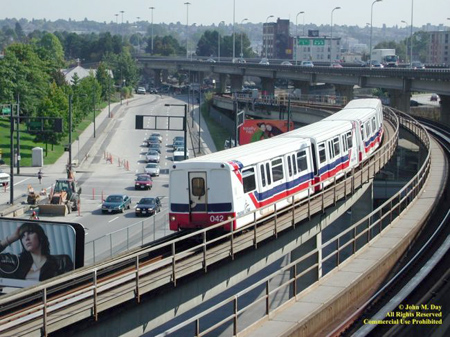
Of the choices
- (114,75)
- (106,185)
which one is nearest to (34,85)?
(106,185)

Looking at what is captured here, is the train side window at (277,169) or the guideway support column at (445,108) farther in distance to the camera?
the guideway support column at (445,108)

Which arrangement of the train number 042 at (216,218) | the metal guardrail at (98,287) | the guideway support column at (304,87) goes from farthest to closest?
1. the guideway support column at (304,87)
2. the train number 042 at (216,218)
3. the metal guardrail at (98,287)

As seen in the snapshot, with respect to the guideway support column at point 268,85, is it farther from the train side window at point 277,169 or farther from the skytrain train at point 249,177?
the train side window at point 277,169

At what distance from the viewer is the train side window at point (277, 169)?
24597mm

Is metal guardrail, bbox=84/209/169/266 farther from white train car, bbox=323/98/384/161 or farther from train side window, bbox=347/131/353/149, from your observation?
white train car, bbox=323/98/384/161

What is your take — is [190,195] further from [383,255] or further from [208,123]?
[208,123]

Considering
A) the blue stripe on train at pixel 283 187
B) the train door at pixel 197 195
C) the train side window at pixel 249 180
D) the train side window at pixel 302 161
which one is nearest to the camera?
the train door at pixel 197 195

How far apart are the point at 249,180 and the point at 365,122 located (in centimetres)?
1624

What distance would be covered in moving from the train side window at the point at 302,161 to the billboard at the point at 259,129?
3192cm

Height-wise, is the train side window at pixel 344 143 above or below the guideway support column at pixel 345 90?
below

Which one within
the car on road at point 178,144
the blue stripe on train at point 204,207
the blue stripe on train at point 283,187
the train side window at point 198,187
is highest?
the train side window at point 198,187

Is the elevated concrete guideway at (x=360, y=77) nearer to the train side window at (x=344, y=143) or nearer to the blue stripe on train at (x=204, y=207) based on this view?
the train side window at (x=344, y=143)

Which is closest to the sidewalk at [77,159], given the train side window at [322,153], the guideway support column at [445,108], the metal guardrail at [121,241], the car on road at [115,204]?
the car on road at [115,204]

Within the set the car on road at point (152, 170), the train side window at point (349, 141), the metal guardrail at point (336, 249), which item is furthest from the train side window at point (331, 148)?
the car on road at point (152, 170)
